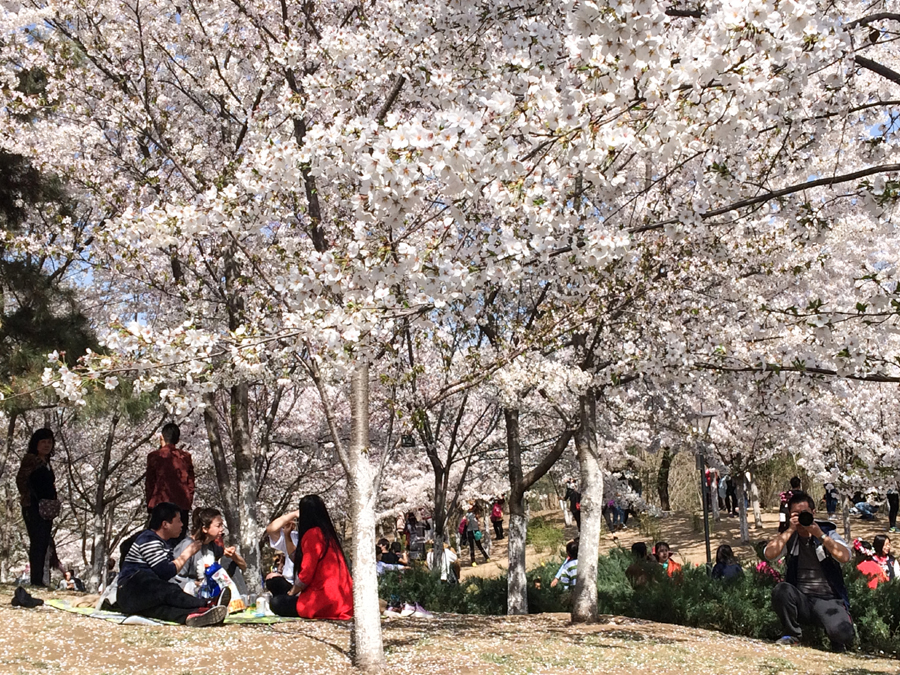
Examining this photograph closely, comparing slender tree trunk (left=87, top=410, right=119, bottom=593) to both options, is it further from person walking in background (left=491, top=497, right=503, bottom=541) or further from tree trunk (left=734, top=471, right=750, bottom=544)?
person walking in background (left=491, top=497, right=503, bottom=541)

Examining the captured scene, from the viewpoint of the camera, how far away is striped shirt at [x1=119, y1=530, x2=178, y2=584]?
694 centimetres

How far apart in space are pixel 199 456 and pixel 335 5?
605 inches

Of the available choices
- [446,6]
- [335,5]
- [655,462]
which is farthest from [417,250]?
[655,462]

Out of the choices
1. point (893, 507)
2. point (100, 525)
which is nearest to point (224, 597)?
point (100, 525)

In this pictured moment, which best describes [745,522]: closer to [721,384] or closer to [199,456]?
[199,456]

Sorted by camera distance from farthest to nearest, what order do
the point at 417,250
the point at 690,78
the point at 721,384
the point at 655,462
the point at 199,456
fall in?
1. the point at 655,462
2. the point at 199,456
3. the point at 721,384
4. the point at 417,250
5. the point at 690,78

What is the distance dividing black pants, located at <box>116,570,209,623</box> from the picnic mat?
0.07 meters

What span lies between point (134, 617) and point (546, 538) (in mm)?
20036

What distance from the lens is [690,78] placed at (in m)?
3.65

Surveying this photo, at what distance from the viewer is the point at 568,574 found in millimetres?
11703

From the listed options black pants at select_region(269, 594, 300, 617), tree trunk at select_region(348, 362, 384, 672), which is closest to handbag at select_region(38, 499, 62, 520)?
black pants at select_region(269, 594, 300, 617)

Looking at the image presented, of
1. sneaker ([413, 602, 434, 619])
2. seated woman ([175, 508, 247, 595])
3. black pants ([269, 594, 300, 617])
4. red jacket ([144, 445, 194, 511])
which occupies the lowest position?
sneaker ([413, 602, 434, 619])

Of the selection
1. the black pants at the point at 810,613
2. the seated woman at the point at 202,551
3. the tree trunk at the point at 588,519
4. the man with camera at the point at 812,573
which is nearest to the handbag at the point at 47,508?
the seated woman at the point at 202,551

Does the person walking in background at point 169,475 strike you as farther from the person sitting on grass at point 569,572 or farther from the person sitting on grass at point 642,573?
the person sitting on grass at point 642,573
